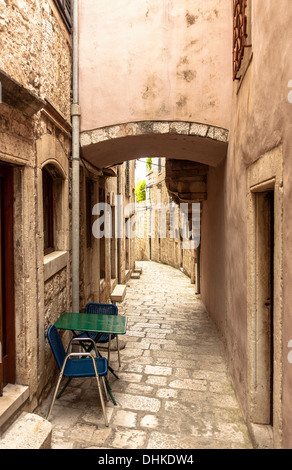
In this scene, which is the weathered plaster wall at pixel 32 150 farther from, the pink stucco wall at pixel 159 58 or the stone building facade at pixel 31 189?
the pink stucco wall at pixel 159 58

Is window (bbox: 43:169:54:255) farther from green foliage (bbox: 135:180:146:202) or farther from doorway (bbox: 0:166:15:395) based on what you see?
green foliage (bbox: 135:180:146:202)

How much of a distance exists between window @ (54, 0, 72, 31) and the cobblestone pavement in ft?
15.3

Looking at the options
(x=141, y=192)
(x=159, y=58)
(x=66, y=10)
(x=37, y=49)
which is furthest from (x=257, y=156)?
(x=141, y=192)

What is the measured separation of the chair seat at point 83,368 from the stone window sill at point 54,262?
37.9 inches

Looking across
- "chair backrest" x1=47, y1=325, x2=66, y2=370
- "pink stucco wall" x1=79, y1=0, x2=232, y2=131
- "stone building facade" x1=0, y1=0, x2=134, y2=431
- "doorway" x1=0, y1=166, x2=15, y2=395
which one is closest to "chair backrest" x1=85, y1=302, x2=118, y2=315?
"stone building facade" x1=0, y1=0, x2=134, y2=431

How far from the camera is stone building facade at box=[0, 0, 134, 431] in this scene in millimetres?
2514

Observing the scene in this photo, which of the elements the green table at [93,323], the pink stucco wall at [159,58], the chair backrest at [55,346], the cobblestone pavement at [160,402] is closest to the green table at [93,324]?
the green table at [93,323]

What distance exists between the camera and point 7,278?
9.28 ft

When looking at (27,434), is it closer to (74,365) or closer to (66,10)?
(74,365)

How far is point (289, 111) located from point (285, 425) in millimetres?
1960

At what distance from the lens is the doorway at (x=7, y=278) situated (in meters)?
2.77

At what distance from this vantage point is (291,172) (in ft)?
6.04

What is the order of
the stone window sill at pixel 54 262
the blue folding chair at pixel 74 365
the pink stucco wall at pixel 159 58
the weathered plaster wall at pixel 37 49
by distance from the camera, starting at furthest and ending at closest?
the pink stucco wall at pixel 159 58
the stone window sill at pixel 54 262
the blue folding chair at pixel 74 365
the weathered plaster wall at pixel 37 49
